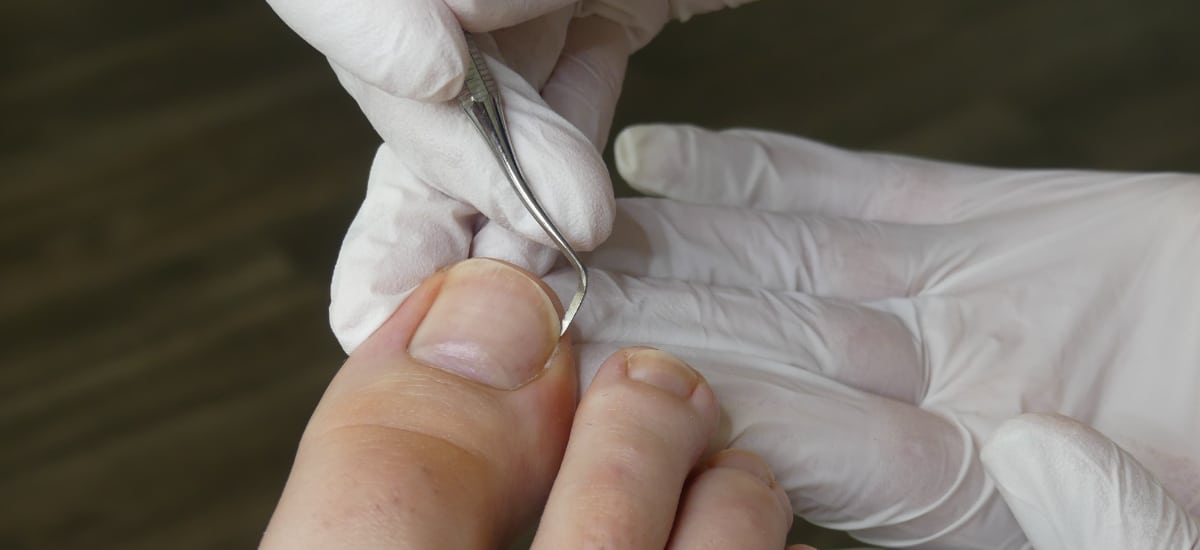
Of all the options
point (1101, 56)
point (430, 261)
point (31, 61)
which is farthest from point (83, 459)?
point (1101, 56)

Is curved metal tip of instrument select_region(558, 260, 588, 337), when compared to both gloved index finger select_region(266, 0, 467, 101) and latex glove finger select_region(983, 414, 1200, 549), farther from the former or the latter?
latex glove finger select_region(983, 414, 1200, 549)

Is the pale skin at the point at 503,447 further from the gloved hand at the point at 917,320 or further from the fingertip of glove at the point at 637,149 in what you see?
the fingertip of glove at the point at 637,149

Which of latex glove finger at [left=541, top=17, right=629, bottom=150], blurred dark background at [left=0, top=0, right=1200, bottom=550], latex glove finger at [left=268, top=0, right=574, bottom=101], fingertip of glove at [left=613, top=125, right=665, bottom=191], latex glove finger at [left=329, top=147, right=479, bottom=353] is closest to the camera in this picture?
latex glove finger at [left=268, top=0, right=574, bottom=101]

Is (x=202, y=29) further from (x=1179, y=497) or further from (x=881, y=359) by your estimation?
(x=1179, y=497)

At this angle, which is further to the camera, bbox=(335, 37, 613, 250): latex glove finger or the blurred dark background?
the blurred dark background

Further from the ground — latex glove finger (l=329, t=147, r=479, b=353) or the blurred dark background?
latex glove finger (l=329, t=147, r=479, b=353)

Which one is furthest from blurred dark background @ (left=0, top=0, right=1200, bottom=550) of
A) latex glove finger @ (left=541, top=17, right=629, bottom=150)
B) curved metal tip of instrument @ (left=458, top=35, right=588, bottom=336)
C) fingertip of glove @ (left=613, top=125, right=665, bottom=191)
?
curved metal tip of instrument @ (left=458, top=35, right=588, bottom=336)

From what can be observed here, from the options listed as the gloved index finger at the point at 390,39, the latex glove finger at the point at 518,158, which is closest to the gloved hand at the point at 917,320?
the latex glove finger at the point at 518,158
